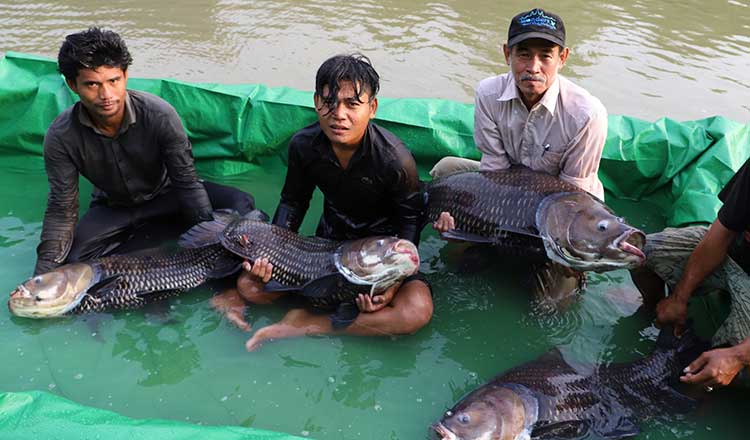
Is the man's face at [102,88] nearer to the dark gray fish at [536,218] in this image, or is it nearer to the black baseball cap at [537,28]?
the dark gray fish at [536,218]

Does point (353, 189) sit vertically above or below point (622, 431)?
above

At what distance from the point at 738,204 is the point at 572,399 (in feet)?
3.69

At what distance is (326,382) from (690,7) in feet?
29.3

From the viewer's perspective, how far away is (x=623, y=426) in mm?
2666

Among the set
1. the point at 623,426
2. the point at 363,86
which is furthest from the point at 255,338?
the point at 623,426

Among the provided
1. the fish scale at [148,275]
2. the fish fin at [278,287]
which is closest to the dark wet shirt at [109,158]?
the fish scale at [148,275]

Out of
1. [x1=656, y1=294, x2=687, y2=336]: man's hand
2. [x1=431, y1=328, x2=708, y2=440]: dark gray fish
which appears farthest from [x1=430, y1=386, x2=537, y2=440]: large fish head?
[x1=656, y1=294, x2=687, y2=336]: man's hand

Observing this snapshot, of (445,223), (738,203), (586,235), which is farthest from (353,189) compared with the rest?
(738,203)

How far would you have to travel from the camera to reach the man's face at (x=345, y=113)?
118 inches

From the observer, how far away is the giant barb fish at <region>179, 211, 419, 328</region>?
2957mm

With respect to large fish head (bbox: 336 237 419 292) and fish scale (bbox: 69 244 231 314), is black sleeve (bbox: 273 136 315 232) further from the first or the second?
large fish head (bbox: 336 237 419 292)

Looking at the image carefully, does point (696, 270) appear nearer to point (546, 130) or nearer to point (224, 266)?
point (546, 130)

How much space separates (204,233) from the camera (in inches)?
138

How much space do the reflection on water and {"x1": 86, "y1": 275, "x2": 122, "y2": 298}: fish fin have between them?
362 cm
